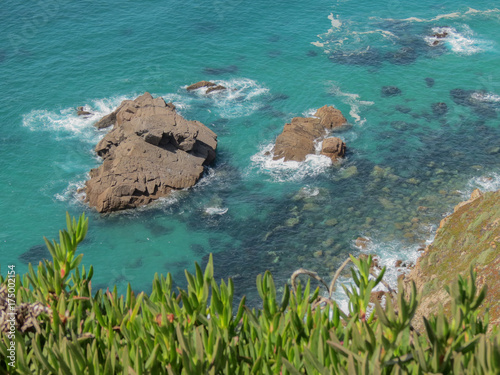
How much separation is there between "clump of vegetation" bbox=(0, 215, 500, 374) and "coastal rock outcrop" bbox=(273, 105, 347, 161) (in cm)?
3047

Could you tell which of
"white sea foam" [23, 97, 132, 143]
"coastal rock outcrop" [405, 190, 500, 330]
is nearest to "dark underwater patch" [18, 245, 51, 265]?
"white sea foam" [23, 97, 132, 143]

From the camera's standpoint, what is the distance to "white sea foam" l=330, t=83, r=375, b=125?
141ft

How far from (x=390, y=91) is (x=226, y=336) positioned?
139 feet

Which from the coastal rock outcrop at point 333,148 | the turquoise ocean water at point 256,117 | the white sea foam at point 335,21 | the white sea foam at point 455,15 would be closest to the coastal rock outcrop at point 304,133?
the coastal rock outcrop at point 333,148

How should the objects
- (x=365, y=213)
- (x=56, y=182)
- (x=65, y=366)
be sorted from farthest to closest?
(x=56, y=182), (x=365, y=213), (x=65, y=366)

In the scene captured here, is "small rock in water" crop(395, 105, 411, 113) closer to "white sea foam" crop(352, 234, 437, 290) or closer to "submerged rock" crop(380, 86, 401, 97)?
"submerged rock" crop(380, 86, 401, 97)

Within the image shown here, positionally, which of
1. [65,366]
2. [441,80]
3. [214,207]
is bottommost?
[214,207]

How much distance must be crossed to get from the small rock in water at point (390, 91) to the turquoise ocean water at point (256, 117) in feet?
1.44

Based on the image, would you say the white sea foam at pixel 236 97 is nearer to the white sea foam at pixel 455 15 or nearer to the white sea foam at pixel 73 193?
the white sea foam at pixel 73 193

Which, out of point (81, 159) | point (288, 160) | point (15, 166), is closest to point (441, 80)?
point (288, 160)

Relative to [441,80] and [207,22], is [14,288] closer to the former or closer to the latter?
[441,80]

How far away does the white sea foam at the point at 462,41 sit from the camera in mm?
52241

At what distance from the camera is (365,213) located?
33000 millimetres

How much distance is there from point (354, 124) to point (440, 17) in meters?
25.2
